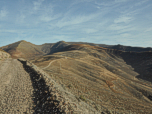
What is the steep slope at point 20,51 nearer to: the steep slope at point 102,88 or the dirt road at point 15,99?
the steep slope at point 102,88

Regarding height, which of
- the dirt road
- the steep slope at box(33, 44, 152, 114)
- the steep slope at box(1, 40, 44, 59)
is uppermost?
the steep slope at box(1, 40, 44, 59)

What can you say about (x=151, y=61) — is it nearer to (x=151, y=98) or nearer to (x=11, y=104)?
(x=151, y=98)

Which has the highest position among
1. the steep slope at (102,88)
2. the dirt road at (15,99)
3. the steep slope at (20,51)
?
the steep slope at (20,51)

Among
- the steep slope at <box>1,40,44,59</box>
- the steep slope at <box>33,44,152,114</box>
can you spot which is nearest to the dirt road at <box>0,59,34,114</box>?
the steep slope at <box>33,44,152,114</box>

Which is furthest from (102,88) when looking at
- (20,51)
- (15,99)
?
(20,51)

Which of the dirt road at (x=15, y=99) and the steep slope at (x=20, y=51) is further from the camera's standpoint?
the steep slope at (x=20, y=51)

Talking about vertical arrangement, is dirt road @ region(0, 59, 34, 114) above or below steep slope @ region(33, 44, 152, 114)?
above

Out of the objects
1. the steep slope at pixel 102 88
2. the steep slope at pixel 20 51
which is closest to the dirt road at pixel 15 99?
the steep slope at pixel 102 88

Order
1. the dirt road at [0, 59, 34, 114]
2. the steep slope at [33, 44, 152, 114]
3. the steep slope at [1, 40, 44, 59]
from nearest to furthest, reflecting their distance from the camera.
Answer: the dirt road at [0, 59, 34, 114] → the steep slope at [33, 44, 152, 114] → the steep slope at [1, 40, 44, 59]

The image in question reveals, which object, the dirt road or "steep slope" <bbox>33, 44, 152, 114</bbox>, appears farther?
"steep slope" <bbox>33, 44, 152, 114</bbox>

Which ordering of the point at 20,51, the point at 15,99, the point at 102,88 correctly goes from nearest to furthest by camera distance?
the point at 15,99, the point at 102,88, the point at 20,51

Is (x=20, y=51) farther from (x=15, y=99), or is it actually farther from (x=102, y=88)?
(x=15, y=99)

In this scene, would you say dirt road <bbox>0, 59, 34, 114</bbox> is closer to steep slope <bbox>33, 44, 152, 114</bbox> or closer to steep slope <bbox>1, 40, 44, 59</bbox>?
steep slope <bbox>33, 44, 152, 114</bbox>

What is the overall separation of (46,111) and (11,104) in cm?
335
